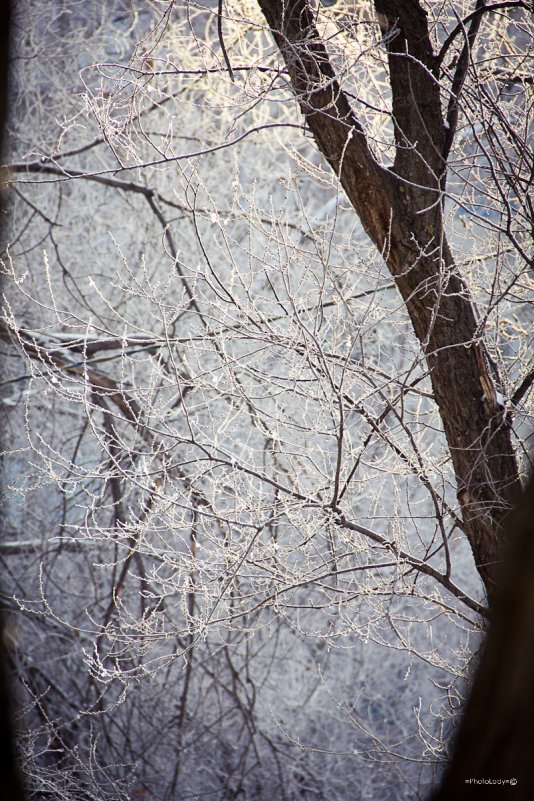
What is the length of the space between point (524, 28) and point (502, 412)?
74.4 inches

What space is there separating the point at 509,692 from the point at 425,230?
8.76 ft

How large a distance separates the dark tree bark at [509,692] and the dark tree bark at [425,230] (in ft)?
7.89

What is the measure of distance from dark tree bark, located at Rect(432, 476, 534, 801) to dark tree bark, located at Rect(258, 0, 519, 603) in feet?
7.89

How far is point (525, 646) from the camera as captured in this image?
0.82 m

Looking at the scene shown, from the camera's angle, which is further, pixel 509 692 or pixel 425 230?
pixel 425 230

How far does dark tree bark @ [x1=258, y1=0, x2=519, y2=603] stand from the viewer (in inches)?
127

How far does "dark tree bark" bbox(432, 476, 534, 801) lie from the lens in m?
0.82

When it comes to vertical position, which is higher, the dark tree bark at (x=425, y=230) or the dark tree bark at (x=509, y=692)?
the dark tree bark at (x=425, y=230)

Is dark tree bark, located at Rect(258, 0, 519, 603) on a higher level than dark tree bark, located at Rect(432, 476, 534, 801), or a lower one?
higher

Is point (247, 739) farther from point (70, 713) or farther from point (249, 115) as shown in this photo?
point (249, 115)

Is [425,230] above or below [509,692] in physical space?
above

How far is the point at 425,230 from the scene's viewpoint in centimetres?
327

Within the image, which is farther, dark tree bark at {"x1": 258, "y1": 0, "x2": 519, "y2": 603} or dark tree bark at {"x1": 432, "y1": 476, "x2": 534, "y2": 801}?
dark tree bark at {"x1": 258, "y1": 0, "x2": 519, "y2": 603}

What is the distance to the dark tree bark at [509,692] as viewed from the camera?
821 mm
